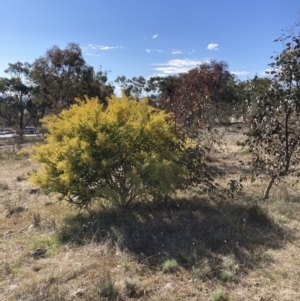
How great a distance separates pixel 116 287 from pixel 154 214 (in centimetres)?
210

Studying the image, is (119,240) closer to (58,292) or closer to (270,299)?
(58,292)

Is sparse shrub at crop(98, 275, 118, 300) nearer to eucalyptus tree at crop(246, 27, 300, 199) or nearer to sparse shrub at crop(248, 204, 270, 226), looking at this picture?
sparse shrub at crop(248, 204, 270, 226)

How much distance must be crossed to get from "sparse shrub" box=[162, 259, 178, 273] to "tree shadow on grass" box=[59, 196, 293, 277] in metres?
0.10

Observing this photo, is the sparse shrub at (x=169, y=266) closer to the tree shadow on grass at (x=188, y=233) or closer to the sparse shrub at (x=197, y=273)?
the tree shadow on grass at (x=188, y=233)

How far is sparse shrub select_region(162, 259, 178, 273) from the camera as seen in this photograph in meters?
3.52

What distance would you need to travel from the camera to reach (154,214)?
5199 millimetres

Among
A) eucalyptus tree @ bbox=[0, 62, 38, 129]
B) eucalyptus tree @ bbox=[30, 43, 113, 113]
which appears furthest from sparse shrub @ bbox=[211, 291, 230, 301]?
eucalyptus tree @ bbox=[0, 62, 38, 129]

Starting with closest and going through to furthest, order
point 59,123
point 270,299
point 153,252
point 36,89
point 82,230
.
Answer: point 270,299, point 153,252, point 82,230, point 59,123, point 36,89

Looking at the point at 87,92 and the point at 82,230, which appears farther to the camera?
the point at 87,92

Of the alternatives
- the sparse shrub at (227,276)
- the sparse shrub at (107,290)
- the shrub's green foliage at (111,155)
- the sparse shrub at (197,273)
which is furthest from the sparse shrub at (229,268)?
the shrub's green foliage at (111,155)

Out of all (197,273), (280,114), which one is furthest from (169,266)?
(280,114)

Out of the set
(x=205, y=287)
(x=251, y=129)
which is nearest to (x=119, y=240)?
(x=205, y=287)

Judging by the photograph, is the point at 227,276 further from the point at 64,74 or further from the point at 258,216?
the point at 64,74

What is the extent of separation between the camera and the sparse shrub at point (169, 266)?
11.5ft
